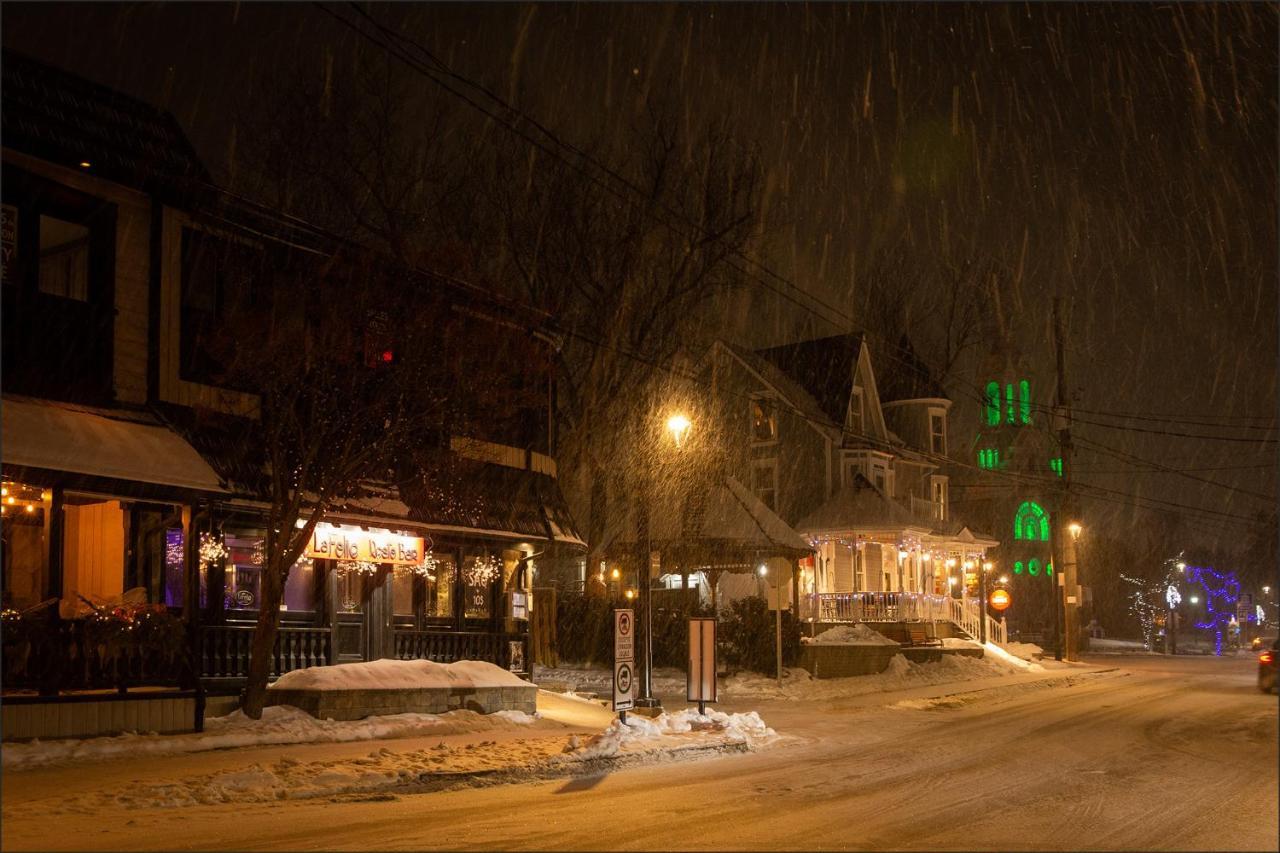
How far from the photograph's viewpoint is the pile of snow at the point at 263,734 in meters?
15.0

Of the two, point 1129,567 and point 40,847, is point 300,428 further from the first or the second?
point 1129,567

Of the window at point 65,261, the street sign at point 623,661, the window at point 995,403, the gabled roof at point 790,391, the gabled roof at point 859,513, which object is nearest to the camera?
the window at point 65,261

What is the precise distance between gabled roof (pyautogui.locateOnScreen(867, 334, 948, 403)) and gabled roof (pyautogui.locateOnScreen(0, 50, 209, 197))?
4122 cm

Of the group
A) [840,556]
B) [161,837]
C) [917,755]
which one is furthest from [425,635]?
[840,556]

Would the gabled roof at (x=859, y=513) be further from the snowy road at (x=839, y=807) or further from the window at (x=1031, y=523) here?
the window at (x=1031, y=523)

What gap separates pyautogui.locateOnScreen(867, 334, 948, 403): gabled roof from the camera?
57125 millimetres

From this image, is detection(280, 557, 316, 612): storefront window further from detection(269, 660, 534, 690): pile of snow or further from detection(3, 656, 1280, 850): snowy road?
detection(3, 656, 1280, 850): snowy road

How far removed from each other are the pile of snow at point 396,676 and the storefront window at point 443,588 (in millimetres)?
2605

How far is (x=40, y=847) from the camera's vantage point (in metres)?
10.0

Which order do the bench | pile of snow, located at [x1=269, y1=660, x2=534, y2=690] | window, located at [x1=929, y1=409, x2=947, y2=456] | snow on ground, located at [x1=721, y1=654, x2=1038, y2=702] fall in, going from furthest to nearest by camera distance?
window, located at [x1=929, y1=409, x2=947, y2=456] < the bench < snow on ground, located at [x1=721, y1=654, x2=1038, y2=702] < pile of snow, located at [x1=269, y1=660, x2=534, y2=690]

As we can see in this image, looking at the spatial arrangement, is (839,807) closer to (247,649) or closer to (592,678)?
(247,649)

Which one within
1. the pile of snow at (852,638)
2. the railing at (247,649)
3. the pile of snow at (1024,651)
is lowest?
the pile of snow at (1024,651)

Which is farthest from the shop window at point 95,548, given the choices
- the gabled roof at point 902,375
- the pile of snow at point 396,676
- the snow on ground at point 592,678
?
the gabled roof at point 902,375

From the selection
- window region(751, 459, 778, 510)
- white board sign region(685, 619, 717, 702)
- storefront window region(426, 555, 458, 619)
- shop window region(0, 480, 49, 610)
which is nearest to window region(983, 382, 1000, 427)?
window region(751, 459, 778, 510)
